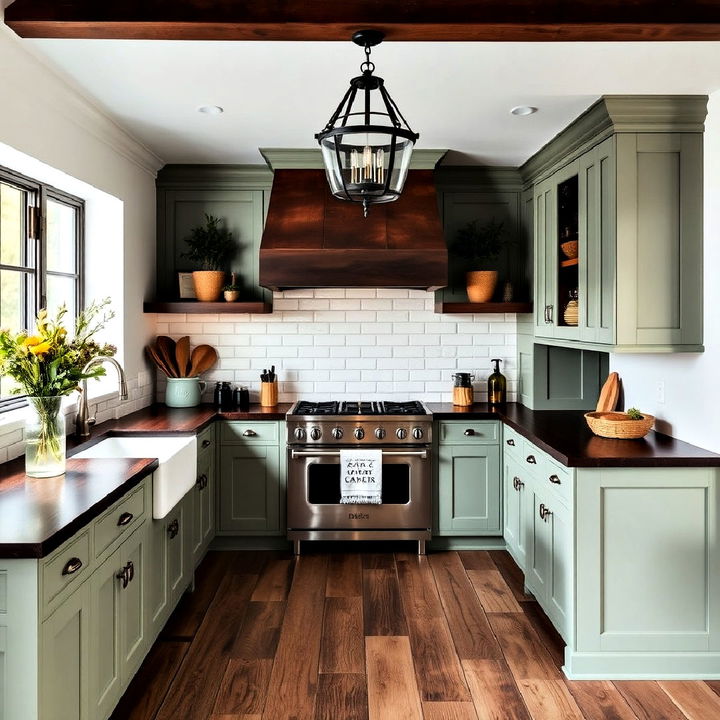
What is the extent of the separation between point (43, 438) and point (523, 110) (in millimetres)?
2731

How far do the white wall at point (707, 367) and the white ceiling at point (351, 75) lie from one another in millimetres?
326

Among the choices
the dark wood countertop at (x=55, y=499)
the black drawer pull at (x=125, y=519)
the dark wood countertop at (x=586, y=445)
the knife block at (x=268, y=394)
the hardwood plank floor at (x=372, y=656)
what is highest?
the knife block at (x=268, y=394)

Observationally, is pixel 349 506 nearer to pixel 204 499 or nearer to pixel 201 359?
pixel 204 499

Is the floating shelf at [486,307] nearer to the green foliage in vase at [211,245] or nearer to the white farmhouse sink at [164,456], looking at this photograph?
the green foliage in vase at [211,245]

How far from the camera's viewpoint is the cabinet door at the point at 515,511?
378cm

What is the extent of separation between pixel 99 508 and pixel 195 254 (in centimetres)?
274

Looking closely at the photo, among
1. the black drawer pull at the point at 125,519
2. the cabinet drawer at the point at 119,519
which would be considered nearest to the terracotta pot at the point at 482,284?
the cabinet drawer at the point at 119,519

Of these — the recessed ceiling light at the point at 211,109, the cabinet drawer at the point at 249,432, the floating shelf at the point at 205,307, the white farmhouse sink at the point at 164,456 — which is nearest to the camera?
the white farmhouse sink at the point at 164,456

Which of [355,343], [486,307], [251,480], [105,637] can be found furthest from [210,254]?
[105,637]

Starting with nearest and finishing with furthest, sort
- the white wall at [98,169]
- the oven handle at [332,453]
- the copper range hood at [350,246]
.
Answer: the white wall at [98,169] < the copper range hood at [350,246] < the oven handle at [332,453]

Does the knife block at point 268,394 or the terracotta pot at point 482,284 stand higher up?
the terracotta pot at point 482,284

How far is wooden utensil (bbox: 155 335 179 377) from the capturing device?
15.3 feet

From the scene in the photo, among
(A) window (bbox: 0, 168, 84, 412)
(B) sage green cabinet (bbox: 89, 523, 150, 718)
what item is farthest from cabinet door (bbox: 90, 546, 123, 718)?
(A) window (bbox: 0, 168, 84, 412)

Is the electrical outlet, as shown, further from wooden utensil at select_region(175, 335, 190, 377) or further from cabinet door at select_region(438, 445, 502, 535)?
wooden utensil at select_region(175, 335, 190, 377)
